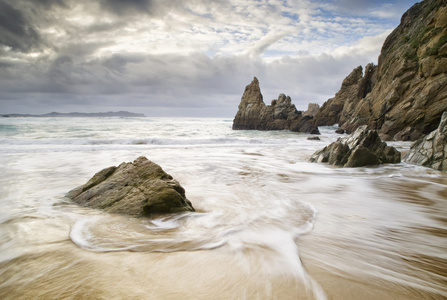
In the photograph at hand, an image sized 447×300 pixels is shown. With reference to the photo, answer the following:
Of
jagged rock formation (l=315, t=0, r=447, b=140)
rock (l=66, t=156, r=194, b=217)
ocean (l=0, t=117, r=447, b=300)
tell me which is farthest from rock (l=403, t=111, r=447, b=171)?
jagged rock formation (l=315, t=0, r=447, b=140)

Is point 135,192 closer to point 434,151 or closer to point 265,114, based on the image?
point 434,151

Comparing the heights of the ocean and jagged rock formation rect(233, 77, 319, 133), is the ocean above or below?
below

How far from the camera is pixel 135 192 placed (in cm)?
407

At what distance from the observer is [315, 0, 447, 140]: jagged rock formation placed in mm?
20031

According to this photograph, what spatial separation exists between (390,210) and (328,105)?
52.8m

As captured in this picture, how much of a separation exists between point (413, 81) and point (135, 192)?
29125mm

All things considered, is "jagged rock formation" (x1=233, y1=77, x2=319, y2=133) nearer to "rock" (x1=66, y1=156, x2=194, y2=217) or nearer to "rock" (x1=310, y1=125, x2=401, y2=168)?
"rock" (x1=310, y1=125, x2=401, y2=168)

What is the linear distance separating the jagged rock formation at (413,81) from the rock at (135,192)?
77.8 ft

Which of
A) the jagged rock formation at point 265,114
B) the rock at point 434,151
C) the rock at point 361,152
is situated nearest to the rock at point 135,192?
the rock at point 361,152

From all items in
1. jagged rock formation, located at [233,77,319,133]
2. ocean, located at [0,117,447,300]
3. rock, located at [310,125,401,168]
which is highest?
jagged rock formation, located at [233,77,319,133]

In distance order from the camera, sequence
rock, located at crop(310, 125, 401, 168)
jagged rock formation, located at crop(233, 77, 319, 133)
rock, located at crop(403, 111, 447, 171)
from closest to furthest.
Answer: rock, located at crop(403, 111, 447, 171) < rock, located at crop(310, 125, 401, 168) < jagged rock formation, located at crop(233, 77, 319, 133)

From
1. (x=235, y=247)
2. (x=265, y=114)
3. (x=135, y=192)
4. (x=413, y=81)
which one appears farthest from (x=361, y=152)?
(x=265, y=114)

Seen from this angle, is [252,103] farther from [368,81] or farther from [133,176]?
[133,176]

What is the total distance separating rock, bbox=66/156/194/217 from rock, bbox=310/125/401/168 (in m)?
7.52
